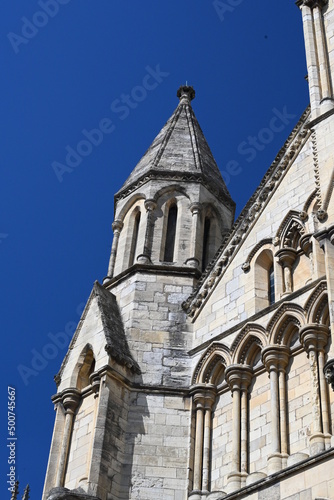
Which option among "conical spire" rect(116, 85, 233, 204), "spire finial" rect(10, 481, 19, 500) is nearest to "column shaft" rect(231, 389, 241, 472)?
"conical spire" rect(116, 85, 233, 204)

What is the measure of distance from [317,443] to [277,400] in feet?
4.55

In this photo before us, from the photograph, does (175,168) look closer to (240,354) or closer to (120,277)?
(120,277)

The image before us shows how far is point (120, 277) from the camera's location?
1748 cm

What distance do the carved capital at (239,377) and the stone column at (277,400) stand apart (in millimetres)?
515

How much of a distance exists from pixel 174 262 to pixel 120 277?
3.68 feet

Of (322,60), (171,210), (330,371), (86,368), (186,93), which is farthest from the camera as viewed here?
(186,93)

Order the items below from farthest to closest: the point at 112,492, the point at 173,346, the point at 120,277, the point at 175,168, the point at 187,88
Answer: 1. the point at 187,88
2. the point at 175,168
3. the point at 120,277
4. the point at 173,346
5. the point at 112,492

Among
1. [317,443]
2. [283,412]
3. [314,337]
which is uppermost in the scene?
[314,337]

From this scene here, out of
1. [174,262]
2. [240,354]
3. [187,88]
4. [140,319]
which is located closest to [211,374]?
[240,354]

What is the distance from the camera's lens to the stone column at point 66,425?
14555 mm

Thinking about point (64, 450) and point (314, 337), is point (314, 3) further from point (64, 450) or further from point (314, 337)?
point (64, 450)

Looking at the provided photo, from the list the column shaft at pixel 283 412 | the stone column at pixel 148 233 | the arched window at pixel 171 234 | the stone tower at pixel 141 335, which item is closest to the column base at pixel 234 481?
the column shaft at pixel 283 412

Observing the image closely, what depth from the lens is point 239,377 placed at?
1421 centimetres

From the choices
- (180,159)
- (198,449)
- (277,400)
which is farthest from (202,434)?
(180,159)
